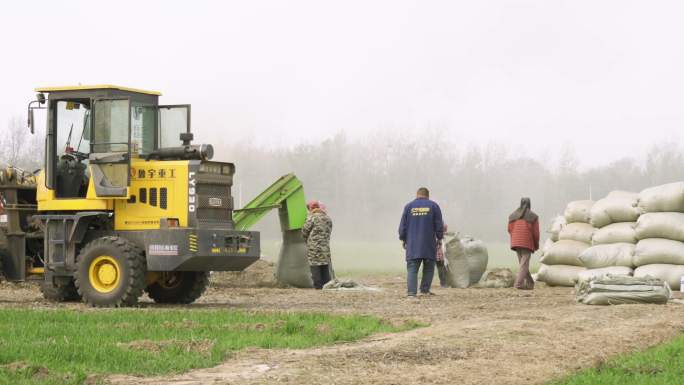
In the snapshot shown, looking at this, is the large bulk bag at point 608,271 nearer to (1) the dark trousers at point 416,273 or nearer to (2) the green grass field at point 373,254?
(1) the dark trousers at point 416,273

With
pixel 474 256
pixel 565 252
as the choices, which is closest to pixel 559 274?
pixel 565 252

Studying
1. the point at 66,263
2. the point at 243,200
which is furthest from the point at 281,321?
the point at 243,200

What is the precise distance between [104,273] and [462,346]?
6865 millimetres

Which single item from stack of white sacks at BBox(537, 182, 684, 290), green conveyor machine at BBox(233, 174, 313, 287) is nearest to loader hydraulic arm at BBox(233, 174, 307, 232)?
green conveyor machine at BBox(233, 174, 313, 287)

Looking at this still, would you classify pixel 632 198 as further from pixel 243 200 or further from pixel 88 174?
pixel 243 200

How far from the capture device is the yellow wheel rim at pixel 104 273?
15734 mm

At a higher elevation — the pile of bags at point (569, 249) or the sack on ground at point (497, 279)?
the pile of bags at point (569, 249)

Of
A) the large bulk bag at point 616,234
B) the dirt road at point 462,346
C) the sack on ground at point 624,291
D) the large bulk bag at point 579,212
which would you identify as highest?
the large bulk bag at point 579,212

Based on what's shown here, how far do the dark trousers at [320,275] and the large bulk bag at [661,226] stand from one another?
17.8ft

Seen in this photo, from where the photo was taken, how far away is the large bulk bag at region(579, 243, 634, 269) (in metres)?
20.0

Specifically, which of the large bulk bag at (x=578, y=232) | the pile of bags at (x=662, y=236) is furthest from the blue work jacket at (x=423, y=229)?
the large bulk bag at (x=578, y=232)

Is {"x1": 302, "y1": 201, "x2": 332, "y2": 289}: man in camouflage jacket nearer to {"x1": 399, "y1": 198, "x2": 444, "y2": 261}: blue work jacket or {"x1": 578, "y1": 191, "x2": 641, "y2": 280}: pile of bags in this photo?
{"x1": 399, "y1": 198, "x2": 444, "y2": 261}: blue work jacket

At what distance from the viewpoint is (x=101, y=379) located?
8352 mm

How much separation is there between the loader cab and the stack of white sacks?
7.10 meters
